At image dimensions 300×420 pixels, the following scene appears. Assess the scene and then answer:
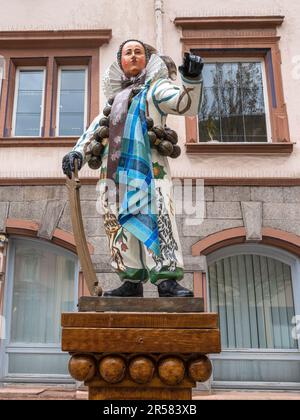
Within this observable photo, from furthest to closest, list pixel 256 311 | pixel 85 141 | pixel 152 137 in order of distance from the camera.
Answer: pixel 256 311, pixel 85 141, pixel 152 137

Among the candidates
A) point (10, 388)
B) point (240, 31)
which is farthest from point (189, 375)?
point (240, 31)

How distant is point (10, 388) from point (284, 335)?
12.8ft

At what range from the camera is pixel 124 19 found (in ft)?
25.7

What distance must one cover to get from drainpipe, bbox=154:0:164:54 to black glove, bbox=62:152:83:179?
4.80 metres

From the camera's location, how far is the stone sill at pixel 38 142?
726 centimetres

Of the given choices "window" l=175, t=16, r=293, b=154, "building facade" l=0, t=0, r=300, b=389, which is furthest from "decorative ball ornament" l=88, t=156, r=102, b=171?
"window" l=175, t=16, r=293, b=154

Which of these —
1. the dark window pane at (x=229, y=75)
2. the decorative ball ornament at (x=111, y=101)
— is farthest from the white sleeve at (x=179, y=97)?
the dark window pane at (x=229, y=75)

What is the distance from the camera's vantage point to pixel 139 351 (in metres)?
2.25

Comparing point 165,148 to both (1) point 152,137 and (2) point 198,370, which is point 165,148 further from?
(2) point 198,370

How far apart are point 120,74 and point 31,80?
16.6ft

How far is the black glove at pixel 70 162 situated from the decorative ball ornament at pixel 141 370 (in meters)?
1.31

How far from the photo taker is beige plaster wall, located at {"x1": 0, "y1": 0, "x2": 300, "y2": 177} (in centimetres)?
709

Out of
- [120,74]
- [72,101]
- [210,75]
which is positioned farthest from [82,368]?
[210,75]

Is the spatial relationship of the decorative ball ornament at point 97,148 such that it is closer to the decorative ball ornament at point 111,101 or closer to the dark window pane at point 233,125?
the decorative ball ornament at point 111,101
